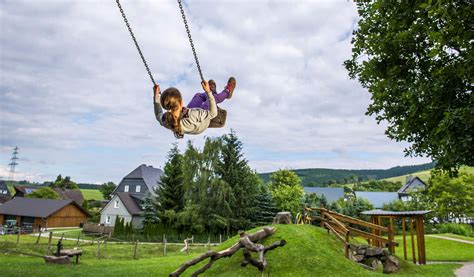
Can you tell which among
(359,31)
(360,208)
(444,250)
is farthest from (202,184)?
(359,31)

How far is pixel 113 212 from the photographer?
1898 inches

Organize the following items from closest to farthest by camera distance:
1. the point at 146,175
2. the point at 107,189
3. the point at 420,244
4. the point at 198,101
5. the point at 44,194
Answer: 1. the point at 198,101
2. the point at 420,244
3. the point at 146,175
4. the point at 44,194
5. the point at 107,189

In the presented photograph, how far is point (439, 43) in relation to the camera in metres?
8.62

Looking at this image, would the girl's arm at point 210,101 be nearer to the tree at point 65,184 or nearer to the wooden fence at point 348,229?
the wooden fence at point 348,229

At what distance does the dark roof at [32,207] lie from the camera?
50.0 meters

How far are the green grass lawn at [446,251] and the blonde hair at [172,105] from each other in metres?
17.4

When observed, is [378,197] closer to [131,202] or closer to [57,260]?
[131,202]

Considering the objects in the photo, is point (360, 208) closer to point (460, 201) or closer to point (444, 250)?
point (460, 201)

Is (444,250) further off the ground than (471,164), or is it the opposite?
(471,164)

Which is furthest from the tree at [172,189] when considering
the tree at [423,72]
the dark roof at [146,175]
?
the tree at [423,72]

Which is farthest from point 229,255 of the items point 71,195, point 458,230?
point 71,195

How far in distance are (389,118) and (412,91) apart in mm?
2139

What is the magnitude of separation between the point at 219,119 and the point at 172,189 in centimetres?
3393

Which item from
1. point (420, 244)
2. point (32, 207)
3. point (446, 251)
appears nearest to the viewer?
point (420, 244)
